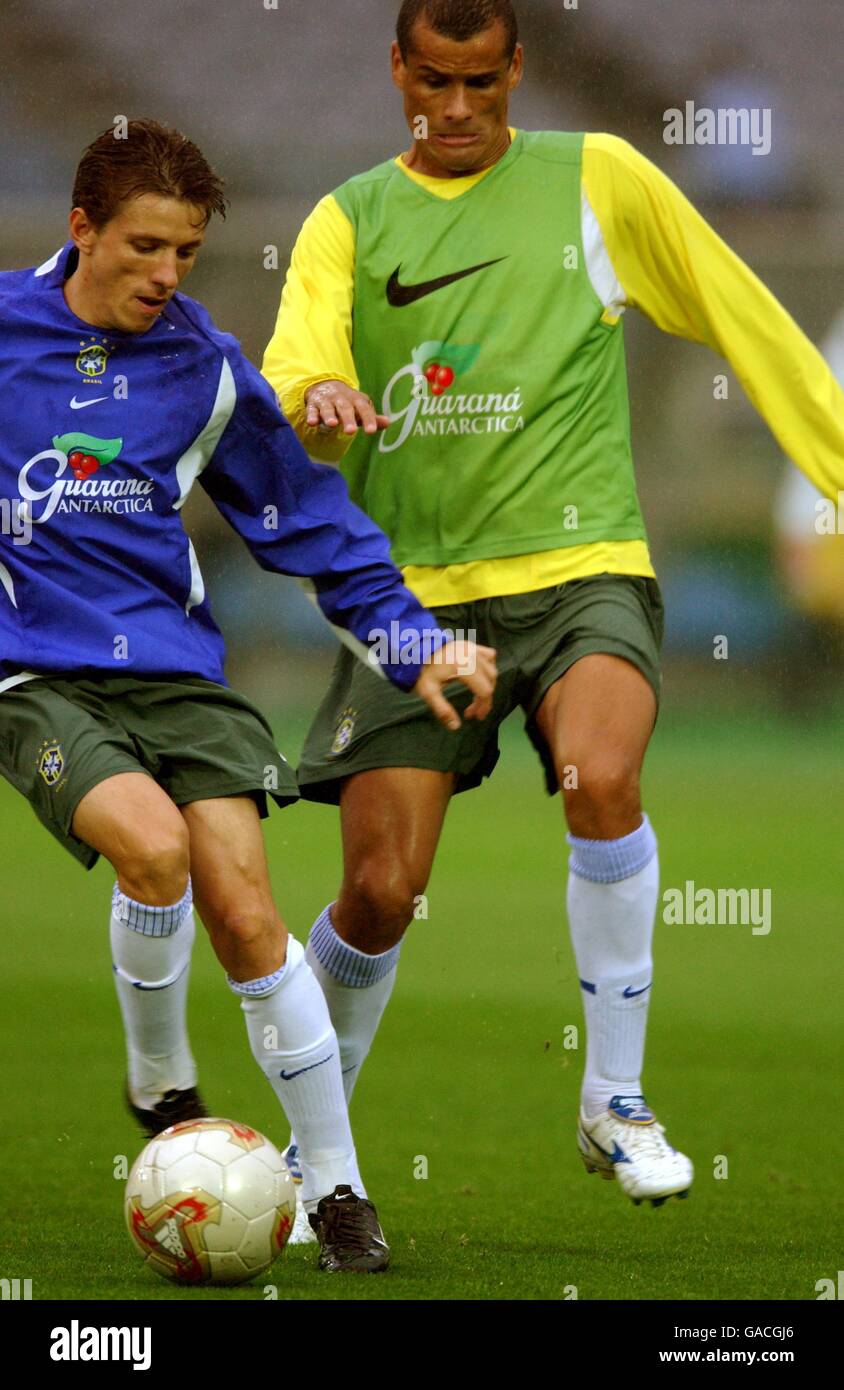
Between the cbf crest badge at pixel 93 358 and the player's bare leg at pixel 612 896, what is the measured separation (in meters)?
1.01

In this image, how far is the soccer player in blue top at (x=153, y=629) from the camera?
3.51m

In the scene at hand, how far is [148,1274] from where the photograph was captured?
3533mm

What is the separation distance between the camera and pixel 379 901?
409 centimetres

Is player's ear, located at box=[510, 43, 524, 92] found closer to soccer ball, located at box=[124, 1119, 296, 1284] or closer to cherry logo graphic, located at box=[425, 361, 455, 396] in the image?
cherry logo graphic, located at box=[425, 361, 455, 396]

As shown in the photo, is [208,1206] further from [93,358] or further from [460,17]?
[460,17]

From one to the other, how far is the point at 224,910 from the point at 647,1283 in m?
0.98

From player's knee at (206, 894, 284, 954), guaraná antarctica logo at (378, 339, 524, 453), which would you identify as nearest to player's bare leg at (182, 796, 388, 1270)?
player's knee at (206, 894, 284, 954)

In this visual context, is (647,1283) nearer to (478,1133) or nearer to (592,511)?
(592,511)

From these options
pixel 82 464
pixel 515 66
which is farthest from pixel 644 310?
pixel 82 464

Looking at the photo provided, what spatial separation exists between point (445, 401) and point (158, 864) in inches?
46.9

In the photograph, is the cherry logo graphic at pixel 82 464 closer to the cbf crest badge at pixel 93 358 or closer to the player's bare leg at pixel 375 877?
the cbf crest badge at pixel 93 358

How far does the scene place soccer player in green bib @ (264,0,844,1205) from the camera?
13.0 feet

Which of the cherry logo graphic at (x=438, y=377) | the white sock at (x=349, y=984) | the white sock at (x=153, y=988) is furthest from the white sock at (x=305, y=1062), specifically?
the cherry logo graphic at (x=438, y=377)

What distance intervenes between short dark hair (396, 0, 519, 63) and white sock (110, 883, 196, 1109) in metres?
1.67
